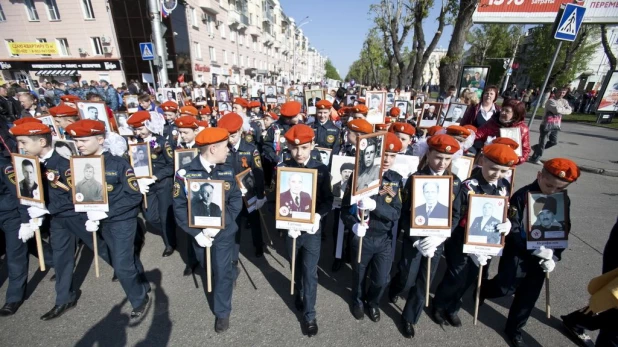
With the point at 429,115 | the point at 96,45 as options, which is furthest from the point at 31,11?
the point at 429,115

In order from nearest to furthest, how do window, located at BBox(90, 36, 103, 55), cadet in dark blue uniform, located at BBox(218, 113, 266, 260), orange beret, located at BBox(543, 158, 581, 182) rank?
orange beret, located at BBox(543, 158, 581, 182), cadet in dark blue uniform, located at BBox(218, 113, 266, 260), window, located at BBox(90, 36, 103, 55)

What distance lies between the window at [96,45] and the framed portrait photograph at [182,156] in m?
28.6

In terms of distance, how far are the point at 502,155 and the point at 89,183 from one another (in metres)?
4.14

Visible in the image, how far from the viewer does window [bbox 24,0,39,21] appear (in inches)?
936

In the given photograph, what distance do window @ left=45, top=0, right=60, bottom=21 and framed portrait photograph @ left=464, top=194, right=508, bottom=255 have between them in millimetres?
34852

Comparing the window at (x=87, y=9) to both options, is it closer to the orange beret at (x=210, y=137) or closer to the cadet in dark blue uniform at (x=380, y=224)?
the orange beret at (x=210, y=137)

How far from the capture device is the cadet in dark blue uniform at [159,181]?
424 cm

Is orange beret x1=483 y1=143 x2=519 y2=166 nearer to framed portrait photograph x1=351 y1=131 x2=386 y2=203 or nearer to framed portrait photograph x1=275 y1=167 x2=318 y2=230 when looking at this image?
framed portrait photograph x1=351 y1=131 x2=386 y2=203

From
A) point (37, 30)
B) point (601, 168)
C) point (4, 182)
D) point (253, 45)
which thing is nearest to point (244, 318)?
point (4, 182)

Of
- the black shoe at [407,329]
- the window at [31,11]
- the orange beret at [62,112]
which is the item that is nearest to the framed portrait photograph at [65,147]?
the orange beret at [62,112]

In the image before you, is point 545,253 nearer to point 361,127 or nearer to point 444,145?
point 444,145

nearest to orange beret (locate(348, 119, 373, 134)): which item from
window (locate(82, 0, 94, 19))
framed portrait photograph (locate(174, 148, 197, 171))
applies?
framed portrait photograph (locate(174, 148, 197, 171))

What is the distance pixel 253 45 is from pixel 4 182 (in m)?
44.7

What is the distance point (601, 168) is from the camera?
8375mm
